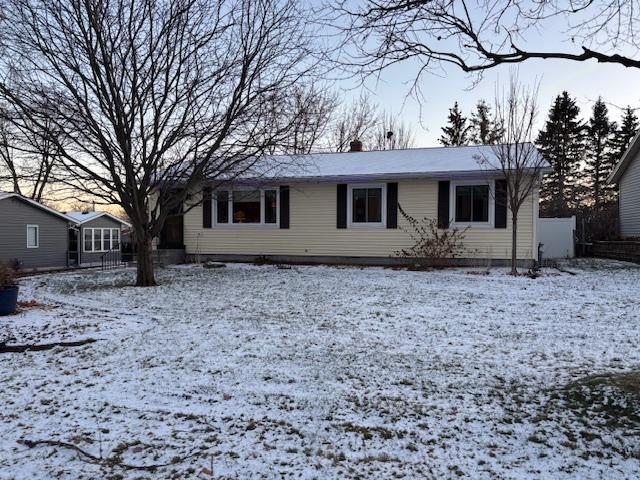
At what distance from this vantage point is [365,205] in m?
14.7

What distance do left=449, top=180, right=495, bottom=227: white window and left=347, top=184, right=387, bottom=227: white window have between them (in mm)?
2212

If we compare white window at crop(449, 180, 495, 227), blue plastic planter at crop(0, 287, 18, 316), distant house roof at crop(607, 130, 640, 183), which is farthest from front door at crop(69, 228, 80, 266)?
distant house roof at crop(607, 130, 640, 183)

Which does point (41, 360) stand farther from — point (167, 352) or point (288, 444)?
point (288, 444)

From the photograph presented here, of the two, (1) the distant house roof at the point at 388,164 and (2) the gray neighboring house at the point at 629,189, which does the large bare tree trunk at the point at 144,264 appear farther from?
(2) the gray neighboring house at the point at 629,189

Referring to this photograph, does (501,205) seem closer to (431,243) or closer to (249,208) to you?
(431,243)

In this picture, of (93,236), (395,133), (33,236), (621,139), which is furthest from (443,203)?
(93,236)

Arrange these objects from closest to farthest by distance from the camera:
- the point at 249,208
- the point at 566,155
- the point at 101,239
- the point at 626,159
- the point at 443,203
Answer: the point at 443,203 < the point at 249,208 < the point at 626,159 < the point at 101,239 < the point at 566,155

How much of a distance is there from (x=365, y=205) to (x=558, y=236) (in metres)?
9.17

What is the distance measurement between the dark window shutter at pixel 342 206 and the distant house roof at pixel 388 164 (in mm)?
515

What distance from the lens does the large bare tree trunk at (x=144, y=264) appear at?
10.2 metres

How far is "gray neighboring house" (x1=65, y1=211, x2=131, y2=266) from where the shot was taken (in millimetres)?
29438

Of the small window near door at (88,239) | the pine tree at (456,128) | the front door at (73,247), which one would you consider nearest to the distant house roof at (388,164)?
the front door at (73,247)

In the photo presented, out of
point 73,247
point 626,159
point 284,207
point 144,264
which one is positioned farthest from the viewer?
point 73,247

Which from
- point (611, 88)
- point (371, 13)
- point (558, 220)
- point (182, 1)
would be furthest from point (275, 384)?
point (558, 220)
